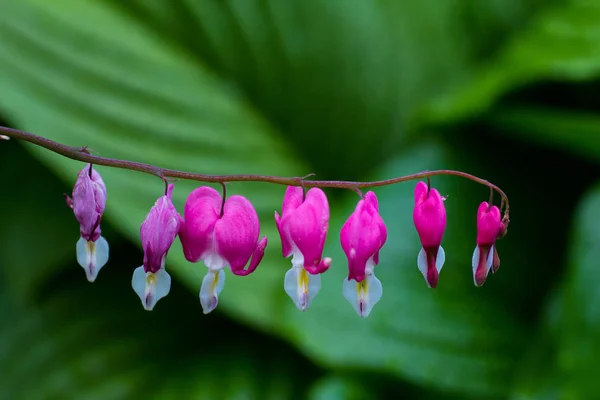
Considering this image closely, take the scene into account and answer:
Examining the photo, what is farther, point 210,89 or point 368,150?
point 368,150

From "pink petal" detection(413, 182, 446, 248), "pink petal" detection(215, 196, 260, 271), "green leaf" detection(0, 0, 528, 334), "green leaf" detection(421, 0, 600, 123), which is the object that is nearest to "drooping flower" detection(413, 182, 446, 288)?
"pink petal" detection(413, 182, 446, 248)

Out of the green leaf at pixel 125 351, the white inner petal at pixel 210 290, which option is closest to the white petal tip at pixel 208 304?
the white inner petal at pixel 210 290

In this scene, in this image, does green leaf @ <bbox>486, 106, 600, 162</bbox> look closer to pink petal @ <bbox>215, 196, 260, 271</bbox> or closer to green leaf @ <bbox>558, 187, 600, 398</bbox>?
green leaf @ <bbox>558, 187, 600, 398</bbox>

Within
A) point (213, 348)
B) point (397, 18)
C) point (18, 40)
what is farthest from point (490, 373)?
point (18, 40)

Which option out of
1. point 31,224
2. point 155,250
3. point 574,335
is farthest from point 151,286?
point 31,224

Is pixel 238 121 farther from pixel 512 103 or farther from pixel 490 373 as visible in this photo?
pixel 490 373

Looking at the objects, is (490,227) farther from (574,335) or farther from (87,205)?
(574,335)
